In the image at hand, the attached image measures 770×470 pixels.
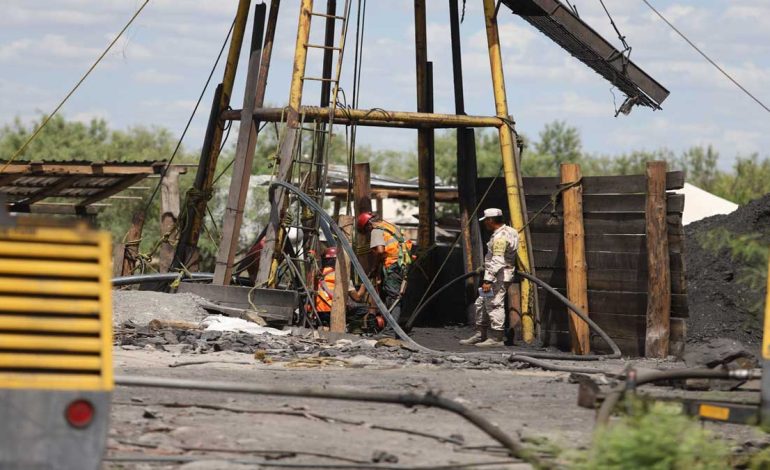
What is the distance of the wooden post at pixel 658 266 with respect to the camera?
54.9 ft

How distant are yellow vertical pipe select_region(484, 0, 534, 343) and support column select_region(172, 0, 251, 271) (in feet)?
12.5

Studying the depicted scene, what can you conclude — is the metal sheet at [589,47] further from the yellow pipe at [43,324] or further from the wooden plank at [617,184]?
the yellow pipe at [43,324]

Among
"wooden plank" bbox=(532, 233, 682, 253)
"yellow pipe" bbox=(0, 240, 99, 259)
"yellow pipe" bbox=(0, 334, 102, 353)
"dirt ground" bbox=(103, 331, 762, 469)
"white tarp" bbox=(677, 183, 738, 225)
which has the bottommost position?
"dirt ground" bbox=(103, 331, 762, 469)

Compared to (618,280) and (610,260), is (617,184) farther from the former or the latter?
(618,280)

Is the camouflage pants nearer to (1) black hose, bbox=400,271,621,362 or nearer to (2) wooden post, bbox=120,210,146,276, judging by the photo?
(1) black hose, bbox=400,271,621,362

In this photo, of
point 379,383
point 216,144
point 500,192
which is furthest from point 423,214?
point 379,383

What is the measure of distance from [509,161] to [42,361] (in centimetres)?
1377

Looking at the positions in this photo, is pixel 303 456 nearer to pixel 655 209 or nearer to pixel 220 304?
pixel 655 209

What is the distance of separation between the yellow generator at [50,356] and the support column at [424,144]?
15066 millimetres

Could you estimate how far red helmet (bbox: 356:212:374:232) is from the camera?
19866 millimetres

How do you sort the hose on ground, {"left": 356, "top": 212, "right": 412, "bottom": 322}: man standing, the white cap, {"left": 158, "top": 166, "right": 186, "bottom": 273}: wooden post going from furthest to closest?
{"left": 158, "top": 166, "right": 186, "bottom": 273}: wooden post
{"left": 356, "top": 212, "right": 412, "bottom": 322}: man standing
the white cap
the hose on ground

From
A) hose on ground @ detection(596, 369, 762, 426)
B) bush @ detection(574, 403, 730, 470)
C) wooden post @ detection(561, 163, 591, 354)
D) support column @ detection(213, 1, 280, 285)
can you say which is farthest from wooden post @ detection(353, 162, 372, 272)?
bush @ detection(574, 403, 730, 470)

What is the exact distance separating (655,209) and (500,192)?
152 inches

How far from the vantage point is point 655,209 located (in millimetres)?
16750
